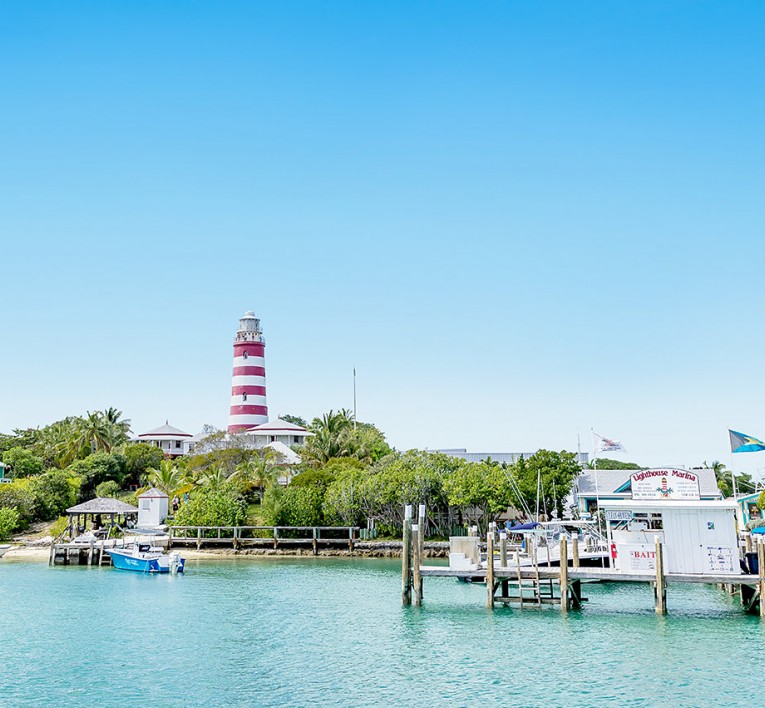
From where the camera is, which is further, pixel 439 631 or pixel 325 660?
pixel 439 631

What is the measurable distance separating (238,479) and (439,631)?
45.6 meters

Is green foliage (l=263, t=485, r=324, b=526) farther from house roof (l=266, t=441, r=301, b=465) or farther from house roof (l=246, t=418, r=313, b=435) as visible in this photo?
house roof (l=246, t=418, r=313, b=435)

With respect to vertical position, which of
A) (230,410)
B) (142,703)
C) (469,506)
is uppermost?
(230,410)

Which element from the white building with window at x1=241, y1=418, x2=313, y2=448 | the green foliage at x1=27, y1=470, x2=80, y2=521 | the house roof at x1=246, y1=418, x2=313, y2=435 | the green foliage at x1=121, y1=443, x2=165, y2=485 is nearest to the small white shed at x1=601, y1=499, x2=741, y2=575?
the green foliage at x1=27, y1=470, x2=80, y2=521

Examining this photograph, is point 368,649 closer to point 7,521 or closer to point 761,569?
point 761,569

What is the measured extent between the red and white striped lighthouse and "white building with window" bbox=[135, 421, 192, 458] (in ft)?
23.0

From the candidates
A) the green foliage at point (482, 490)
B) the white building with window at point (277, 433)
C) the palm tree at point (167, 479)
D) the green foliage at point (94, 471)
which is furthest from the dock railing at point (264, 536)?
the white building with window at point (277, 433)

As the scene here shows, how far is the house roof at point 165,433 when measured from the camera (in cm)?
9869

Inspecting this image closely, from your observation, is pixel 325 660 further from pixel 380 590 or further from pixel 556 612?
pixel 380 590

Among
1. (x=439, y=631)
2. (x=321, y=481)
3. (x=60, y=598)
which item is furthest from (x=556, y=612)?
(x=321, y=481)

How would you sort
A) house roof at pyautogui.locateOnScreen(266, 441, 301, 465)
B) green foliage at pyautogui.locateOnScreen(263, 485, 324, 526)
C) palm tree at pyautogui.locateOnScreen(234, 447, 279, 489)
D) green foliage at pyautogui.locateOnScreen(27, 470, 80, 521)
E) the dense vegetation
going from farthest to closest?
house roof at pyautogui.locateOnScreen(266, 441, 301, 465) < palm tree at pyautogui.locateOnScreen(234, 447, 279, 489) < green foliage at pyautogui.locateOnScreen(27, 470, 80, 521) < green foliage at pyautogui.locateOnScreen(263, 485, 324, 526) < the dense vegetation

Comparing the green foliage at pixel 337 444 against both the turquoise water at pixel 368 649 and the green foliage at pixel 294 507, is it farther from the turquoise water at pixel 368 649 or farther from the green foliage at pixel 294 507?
the turquoise water at pixel 368 649

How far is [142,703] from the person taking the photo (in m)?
19.5

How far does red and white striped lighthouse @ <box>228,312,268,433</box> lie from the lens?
96438 millimetres
